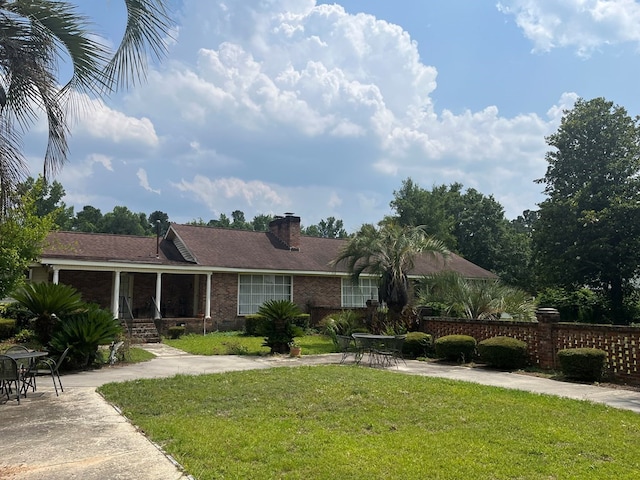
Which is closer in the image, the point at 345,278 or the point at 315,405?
the point at 315,405

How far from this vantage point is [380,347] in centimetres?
1366

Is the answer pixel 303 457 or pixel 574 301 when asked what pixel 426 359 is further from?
pixel 574 301

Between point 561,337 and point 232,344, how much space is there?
34.4ft

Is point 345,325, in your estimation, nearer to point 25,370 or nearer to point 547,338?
point 547,338

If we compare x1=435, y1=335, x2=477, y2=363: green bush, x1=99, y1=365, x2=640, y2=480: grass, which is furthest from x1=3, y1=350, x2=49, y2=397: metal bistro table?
x1=435, y1=335, x2=477, y2=363: green bush

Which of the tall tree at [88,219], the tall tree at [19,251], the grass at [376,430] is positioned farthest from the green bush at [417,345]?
the tall tree at [88,219]

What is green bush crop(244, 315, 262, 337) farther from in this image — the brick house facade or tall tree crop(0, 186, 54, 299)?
tall tree crop(0, 186, 54, 299)

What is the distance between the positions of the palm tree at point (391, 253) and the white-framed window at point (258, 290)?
23.2ft

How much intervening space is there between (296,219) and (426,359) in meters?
15.4

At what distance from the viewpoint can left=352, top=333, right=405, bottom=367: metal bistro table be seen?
1327 cm

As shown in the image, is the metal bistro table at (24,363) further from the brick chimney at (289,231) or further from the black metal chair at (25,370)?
the brick chimney at (289,231)

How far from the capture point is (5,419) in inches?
273

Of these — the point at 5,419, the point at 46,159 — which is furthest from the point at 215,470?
the point at 5,419

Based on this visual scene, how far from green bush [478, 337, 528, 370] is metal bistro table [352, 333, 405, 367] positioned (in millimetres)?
2231
